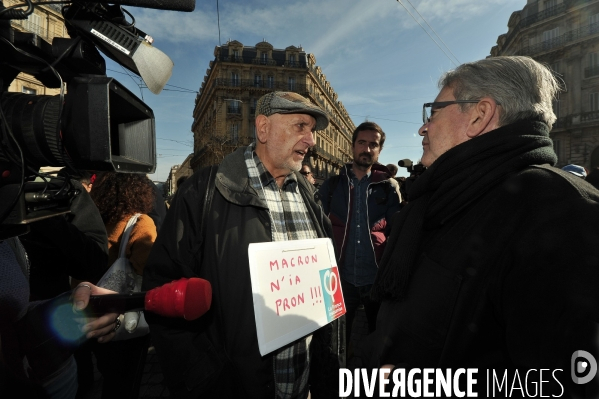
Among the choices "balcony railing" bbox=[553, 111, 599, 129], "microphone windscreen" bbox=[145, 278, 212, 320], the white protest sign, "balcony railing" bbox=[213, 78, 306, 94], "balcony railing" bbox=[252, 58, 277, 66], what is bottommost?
the white protest sign

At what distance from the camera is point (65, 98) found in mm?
900

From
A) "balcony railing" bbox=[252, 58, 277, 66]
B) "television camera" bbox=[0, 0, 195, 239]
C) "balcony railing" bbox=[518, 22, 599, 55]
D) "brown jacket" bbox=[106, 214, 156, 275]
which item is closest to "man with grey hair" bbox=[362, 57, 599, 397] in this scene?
"television camera" bbox=[0, 0, 195, 239]

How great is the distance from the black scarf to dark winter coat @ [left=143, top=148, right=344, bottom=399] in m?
0.64

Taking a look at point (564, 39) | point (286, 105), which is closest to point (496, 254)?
point (286, 105)

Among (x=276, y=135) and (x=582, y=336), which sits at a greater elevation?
(x=276, y=135)

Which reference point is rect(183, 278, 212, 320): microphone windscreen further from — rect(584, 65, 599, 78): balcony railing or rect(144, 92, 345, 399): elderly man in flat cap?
rect(584, 65, 599, 78): balcony railing

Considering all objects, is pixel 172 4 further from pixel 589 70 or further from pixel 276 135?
pixel 589 70

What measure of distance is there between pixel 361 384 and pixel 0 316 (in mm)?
1320

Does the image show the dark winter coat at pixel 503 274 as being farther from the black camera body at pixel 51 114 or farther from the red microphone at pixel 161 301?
the black camera body at pixel 51 114

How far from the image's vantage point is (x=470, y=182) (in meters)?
1.11

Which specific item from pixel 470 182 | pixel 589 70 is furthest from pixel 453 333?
pixel 589 70

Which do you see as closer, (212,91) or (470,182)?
(470,182)

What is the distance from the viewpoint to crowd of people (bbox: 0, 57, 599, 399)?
0.86 metres

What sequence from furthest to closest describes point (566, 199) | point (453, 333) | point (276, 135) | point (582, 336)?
point (276, 135), point (453, 333), point (566, 199), point (582, 336)
